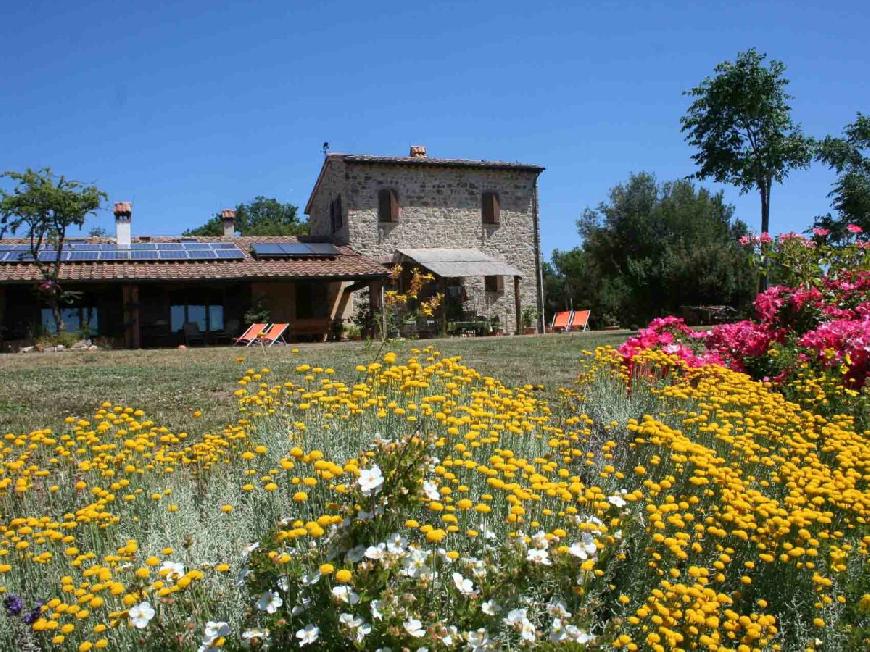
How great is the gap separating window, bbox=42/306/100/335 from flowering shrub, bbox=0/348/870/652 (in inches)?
737

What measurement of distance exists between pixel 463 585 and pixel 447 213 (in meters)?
23.0

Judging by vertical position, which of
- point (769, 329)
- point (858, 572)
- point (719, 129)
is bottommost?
point (858, 572)

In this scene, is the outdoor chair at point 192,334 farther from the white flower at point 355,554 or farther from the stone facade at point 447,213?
the white flower at point 355,554

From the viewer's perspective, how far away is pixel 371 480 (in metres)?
2.13

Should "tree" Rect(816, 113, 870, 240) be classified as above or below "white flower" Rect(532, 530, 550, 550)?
above

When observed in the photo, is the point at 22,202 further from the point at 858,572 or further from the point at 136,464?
the point at 858,572

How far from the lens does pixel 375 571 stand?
6.56 feet

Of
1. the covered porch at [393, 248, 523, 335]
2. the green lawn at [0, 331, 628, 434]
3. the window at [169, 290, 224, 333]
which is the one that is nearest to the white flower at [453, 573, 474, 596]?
the green lawn at [0, 331, 628, 434]

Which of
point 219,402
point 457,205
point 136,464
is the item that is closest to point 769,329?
point 219,402

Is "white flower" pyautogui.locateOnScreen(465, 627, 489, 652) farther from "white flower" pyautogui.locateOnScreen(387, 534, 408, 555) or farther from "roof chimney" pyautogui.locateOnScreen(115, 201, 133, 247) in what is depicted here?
"roof chimney" pyautogui.locateOnScreen(115, 201, 133, 247)

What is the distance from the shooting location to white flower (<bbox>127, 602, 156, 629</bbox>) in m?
2.07

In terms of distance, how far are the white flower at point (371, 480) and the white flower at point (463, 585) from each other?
350 mm

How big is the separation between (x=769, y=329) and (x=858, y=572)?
4568 millimetres

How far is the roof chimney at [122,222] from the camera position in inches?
920
